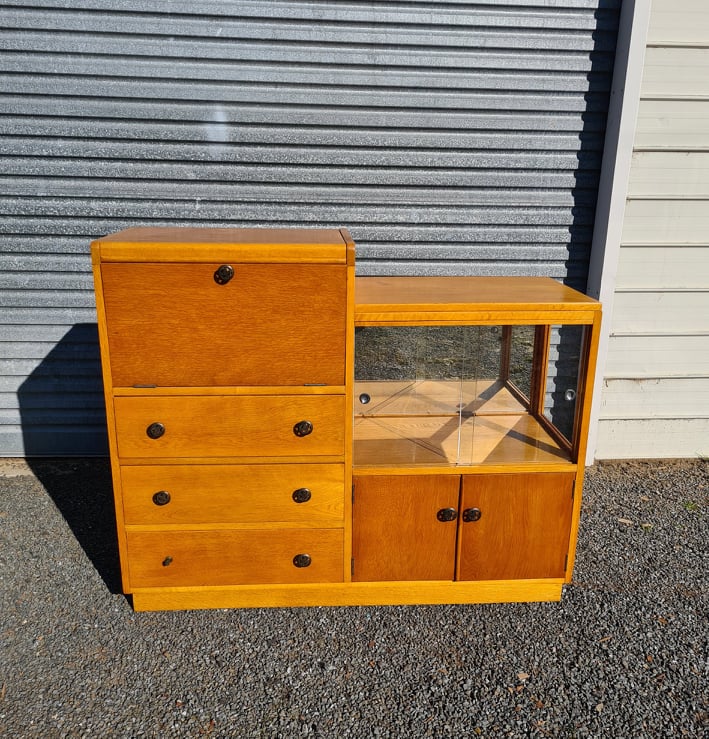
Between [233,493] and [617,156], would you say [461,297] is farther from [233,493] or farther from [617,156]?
[617,156]

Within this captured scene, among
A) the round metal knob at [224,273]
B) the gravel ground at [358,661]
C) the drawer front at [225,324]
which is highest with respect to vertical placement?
the round metal knob at [224,273]

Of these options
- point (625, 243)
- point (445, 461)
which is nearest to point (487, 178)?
point (625, 243)

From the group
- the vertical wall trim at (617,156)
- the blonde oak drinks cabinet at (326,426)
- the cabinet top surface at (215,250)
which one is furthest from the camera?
the vertical wall trim at (617,156)

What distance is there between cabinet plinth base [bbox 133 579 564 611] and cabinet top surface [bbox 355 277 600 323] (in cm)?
129

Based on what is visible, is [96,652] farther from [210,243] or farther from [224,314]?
[210,243]

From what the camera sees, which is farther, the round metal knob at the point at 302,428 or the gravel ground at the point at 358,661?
the round metal knob at the point at 302,428

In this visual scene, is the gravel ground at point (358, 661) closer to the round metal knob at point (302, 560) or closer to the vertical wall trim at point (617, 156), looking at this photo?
the round metal knob at point (302, 560)

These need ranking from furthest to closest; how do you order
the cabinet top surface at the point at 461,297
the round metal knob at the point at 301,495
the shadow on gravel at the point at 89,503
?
1. the shadow on gravel at the point at 89,503
2. the round metal knob at the point at 301,495
3. the cabinet top surface at the point at 461,297

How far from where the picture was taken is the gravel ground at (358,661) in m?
2.46

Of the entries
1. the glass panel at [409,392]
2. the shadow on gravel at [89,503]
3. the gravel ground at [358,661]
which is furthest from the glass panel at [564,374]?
the shadow on gravel at [89,503]

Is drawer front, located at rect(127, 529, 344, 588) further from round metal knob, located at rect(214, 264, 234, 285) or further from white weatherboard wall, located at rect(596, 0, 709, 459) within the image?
white weatherboard wall, located at rect(596, 0, 709, 459)

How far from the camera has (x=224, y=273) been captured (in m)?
2.65

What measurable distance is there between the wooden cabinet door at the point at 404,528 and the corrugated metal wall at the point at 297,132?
176 centimetres

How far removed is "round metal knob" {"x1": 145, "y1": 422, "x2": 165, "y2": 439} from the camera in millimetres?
2809
